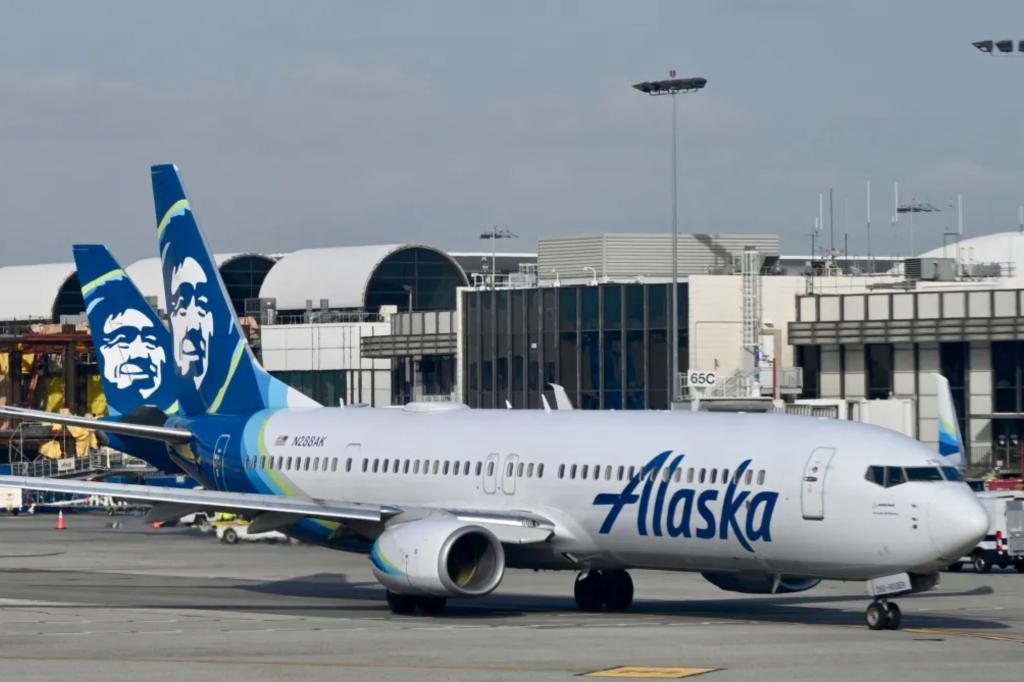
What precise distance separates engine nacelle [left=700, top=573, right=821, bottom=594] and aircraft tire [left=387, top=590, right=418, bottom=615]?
643 centimetres

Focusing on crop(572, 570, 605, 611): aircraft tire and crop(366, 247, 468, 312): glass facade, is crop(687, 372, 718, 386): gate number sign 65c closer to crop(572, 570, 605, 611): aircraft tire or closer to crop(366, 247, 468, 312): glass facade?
crop(572, 570, 605, 611): aircraft tire

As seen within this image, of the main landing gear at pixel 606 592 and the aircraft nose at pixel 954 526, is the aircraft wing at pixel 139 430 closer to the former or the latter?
the main landing gear at pixel 606 592

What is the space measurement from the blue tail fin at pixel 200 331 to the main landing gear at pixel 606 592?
10.7 metres

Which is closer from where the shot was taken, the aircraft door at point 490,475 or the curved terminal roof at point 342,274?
the aircraft door at point 490,475

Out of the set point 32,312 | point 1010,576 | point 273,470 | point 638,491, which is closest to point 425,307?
point 32,312

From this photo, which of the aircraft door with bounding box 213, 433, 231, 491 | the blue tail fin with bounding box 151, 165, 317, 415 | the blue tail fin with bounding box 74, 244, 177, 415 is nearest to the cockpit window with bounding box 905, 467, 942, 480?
the blue tail fin with bounding box 151, 165, 317, 415

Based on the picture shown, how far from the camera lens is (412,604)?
4100 centimetres

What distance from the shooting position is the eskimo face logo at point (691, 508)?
3719 cm

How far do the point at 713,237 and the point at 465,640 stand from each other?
69511 millimetres

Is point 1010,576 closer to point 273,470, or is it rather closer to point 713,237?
point 273,470

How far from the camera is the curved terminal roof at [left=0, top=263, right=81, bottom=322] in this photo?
15062 cm

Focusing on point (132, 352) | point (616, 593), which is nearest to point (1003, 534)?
point (616, 593)

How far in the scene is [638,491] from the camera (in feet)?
128

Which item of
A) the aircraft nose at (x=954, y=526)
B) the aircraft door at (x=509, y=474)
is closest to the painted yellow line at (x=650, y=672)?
the aircraft nose at (x=954, y=526)
